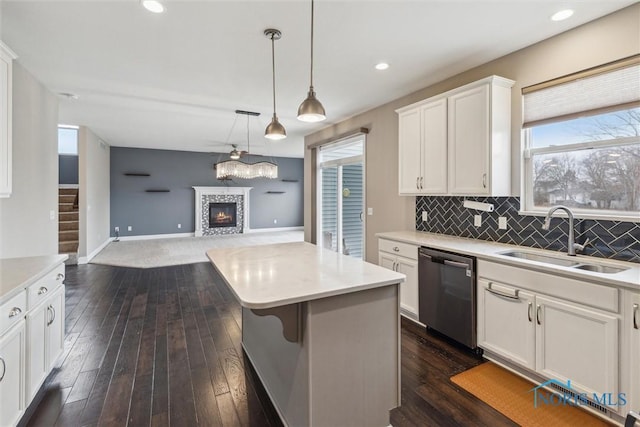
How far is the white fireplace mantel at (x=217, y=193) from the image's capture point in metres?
9.68

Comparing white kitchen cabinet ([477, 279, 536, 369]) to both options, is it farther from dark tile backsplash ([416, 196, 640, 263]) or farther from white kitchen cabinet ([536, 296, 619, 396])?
dark tile backsplash ([416, 196, 640, 263])

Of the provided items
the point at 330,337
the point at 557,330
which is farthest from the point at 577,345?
the point at 330,337

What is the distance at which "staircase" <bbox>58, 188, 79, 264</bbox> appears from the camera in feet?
20.1

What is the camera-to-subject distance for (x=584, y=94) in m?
2.36

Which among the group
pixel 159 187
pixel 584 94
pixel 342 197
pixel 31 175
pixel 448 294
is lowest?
pixel 448 294

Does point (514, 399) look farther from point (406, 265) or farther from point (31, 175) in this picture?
point (31, 175)

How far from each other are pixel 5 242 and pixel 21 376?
5.66 feet

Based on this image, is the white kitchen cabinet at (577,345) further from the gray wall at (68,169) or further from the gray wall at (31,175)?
the gray wall at (68,169)

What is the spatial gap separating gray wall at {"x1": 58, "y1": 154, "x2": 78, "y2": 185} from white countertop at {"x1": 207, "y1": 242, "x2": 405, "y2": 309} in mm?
8925

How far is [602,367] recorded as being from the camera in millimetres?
1787

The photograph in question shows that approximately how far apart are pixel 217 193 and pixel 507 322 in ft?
30.1

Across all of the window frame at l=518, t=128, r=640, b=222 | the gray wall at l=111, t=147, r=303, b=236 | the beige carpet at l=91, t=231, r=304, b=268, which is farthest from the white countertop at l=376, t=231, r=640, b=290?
the gray wall at l=111, t=147, r=303, b=236

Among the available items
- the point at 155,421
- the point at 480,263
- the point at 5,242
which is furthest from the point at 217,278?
the point at 480,263

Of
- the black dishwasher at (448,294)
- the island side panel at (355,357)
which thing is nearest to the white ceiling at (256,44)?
the black dishwasher at (448,294)
